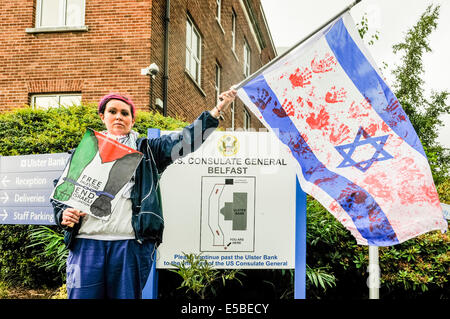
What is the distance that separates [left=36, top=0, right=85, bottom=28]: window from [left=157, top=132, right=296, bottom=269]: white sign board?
7903 mm

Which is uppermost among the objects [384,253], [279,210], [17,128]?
[17,128]

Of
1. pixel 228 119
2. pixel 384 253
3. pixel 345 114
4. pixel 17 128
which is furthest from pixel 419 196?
pixel 228 119

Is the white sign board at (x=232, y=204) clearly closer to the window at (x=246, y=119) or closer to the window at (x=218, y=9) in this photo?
the window at (x=218, y=9)

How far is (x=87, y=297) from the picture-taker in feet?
9.77

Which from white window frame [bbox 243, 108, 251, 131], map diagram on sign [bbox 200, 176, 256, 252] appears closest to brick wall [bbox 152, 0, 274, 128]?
white window frame [bbox 243, 108, 251, 131]

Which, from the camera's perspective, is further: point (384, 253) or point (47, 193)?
point (384, 253)

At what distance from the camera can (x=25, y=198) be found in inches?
192

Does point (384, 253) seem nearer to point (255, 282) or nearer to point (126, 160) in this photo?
point (255, 282)

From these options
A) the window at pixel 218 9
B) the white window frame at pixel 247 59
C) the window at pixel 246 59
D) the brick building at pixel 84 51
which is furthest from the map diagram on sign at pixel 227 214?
the white window frame at pixel 247 59

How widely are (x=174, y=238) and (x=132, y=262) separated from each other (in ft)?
4.43

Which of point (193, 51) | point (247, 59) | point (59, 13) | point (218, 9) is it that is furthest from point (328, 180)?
point (247, 59)

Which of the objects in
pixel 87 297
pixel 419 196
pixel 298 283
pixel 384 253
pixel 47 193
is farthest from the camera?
pixel 384 253

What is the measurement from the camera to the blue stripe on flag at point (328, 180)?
11.3 ft

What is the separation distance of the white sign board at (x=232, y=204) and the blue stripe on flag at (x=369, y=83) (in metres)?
1.03
